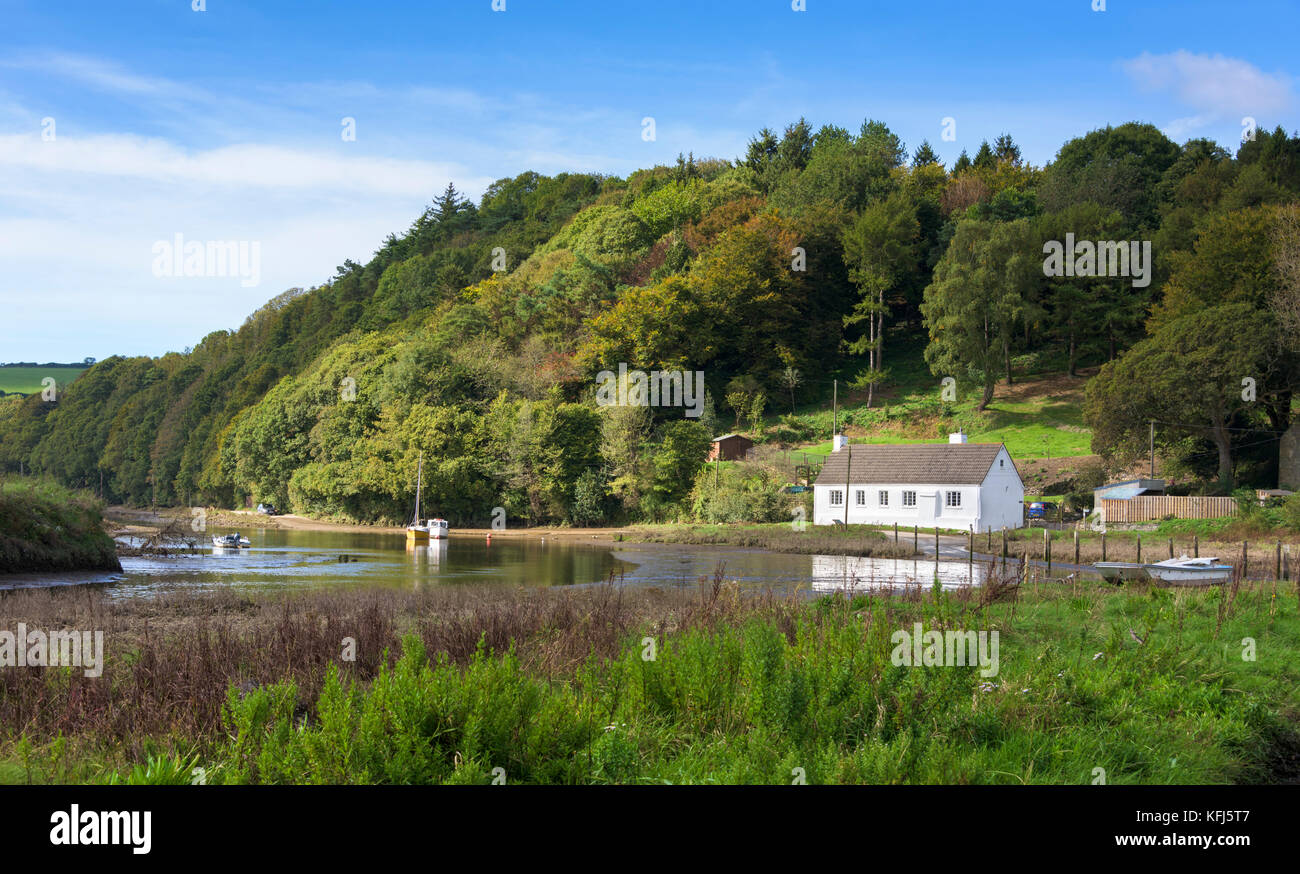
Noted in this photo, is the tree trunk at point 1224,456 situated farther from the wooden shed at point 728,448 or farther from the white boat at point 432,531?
the white boat at point 432,531

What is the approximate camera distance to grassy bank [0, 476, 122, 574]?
29656mm

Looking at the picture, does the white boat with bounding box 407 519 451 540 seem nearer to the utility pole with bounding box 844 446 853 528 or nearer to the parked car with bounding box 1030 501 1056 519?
the utility pole with bounding box 844 446 853 528

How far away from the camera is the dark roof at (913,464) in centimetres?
5081

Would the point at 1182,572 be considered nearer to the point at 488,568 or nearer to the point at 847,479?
the point at 488,568

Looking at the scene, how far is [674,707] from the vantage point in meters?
8.81

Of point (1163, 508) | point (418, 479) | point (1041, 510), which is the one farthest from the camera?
point (418, 479)

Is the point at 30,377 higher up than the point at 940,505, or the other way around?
the point at 30,377

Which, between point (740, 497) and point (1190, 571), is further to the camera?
point (740, 497)

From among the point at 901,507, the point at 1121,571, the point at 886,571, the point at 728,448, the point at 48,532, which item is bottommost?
the point at 886,571

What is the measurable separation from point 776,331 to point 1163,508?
40899mm

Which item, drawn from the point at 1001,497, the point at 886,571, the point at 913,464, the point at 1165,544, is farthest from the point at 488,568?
the point at 1001,497

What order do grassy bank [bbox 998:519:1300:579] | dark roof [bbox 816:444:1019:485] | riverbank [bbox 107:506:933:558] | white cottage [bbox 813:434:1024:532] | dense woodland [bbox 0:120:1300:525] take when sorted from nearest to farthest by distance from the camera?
grassy bank [bbox 998:519:1300:579] < riverbank [bbox 107:506:933:558] < white cottage [bbox 813:434:1024:532] < dark roof [bbox 816:444:1019:485] < dense woodland [bbox 0:120:1300:525]

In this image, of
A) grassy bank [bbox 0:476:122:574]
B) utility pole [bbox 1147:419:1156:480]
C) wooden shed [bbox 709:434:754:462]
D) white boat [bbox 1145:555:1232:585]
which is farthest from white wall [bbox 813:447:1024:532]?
grassy bank [bbox 0:476:122:574]
